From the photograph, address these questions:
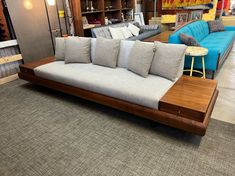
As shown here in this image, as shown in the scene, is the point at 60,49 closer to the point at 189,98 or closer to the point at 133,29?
the point at 189,98

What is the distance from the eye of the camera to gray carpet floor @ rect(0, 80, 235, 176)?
5.28ft

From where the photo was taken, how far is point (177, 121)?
1780mm

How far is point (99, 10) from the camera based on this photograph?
5.30 meters

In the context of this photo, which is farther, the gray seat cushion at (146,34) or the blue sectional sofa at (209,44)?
the gray seat cushion at (146,34)

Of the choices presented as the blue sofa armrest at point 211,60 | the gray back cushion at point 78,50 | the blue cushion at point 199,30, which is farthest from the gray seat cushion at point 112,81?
the blue cushion at point 199,30

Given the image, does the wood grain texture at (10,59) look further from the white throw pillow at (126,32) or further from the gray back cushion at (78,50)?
the white throw pillow at (126,32)

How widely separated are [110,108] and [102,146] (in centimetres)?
74

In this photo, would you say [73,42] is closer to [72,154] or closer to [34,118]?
[34,118]

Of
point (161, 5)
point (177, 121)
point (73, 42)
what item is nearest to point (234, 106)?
point (177, 121)

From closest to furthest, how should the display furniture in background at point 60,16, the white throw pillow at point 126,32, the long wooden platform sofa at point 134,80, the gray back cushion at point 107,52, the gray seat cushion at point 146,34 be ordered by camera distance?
the long wooden platform sofa at point 134,80 → the gray back cushion at point 107,52 → the display furniture in background at point 60,16 → the white throw pillow at point 126,32 → the gray seat cushion at point 146,34

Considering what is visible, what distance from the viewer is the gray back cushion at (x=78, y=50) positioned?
2.99 meters

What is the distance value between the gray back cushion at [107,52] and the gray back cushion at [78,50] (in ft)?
0.82

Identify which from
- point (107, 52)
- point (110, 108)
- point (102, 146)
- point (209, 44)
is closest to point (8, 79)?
point (107, 52)

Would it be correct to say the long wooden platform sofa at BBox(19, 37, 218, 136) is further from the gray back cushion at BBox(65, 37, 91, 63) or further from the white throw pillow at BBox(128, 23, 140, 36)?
the white throw pillow at BBox(128, 23, 140, 36)
